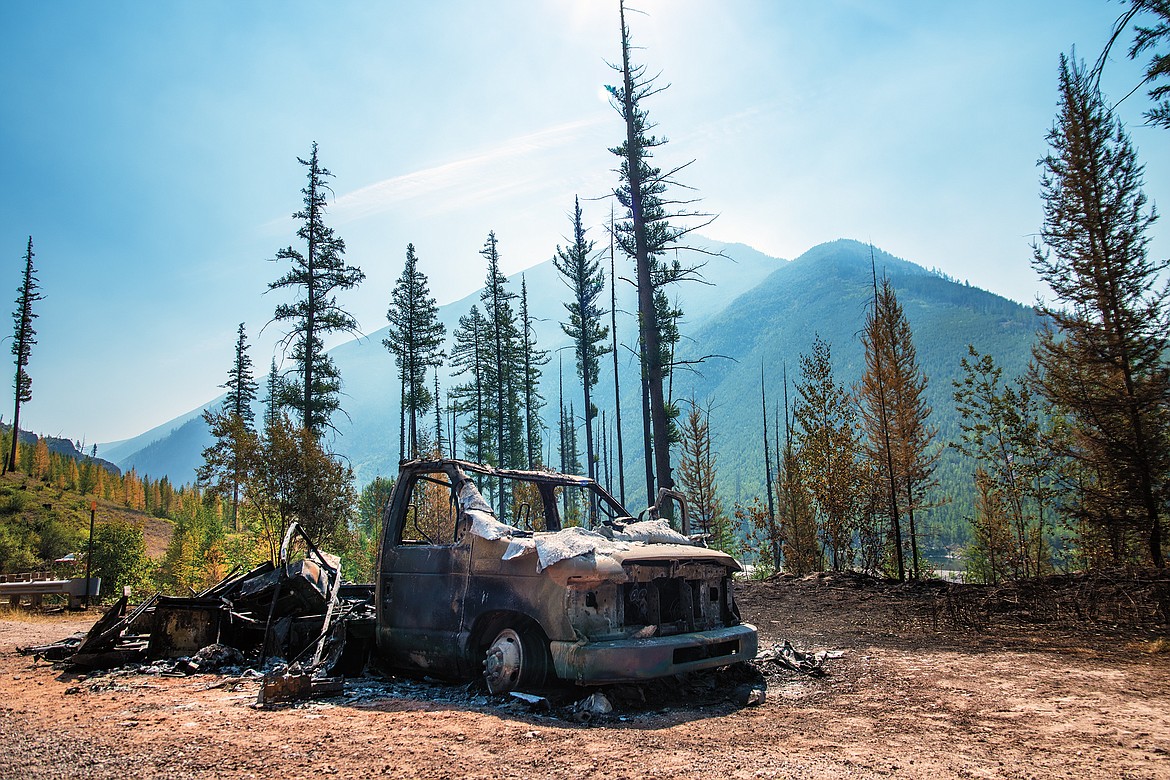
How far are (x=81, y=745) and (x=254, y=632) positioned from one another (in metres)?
3.52

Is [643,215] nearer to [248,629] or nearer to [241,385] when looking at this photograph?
[248,629]

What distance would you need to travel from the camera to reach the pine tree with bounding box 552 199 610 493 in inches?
1348

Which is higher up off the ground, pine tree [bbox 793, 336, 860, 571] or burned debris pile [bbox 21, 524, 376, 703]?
pine tree [bbox 793, 336, 860, 571]

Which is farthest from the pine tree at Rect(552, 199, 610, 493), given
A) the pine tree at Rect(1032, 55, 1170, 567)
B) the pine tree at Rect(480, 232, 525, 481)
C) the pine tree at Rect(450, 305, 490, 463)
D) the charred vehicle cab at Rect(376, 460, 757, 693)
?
the charred vehicle cab at Rect(376, 460, 757, 693)

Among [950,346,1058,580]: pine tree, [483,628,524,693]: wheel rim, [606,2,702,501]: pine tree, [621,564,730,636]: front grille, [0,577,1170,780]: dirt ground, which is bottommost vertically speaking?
[0,577,1170,780]: dirt ground

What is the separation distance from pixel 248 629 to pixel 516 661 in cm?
383

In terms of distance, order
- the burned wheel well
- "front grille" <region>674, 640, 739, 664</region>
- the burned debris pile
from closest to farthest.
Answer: "front grille" <region>674, 640, 739, 664</region> → the burned wheel well → the burned debris pile

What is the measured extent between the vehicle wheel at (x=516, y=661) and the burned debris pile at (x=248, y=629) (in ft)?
5.97

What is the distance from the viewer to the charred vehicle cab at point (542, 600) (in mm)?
4832

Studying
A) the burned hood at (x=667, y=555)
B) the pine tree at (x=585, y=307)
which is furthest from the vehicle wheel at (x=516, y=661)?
the pine tree at (x=585, y=307)

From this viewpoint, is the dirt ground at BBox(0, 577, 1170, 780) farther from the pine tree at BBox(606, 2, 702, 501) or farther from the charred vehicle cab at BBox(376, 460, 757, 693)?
the pine tree at BBox(606, 2, 702, 501)

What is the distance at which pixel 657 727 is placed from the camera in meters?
4.38

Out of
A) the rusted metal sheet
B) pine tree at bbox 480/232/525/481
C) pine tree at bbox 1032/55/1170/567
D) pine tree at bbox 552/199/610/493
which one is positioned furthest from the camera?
pine tree at bbox 480/232/525/481

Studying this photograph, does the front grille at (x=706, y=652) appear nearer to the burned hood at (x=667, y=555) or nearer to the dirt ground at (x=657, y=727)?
the dirt ground at (x=657, y=727)
